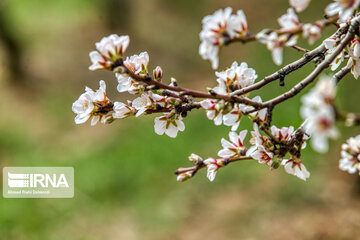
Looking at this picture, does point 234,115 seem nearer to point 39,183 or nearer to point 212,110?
point 212,110

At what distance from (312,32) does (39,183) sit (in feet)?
10.6

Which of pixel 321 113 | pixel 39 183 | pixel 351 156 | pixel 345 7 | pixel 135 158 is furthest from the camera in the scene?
pixel 135 158

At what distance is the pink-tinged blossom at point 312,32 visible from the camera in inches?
25.2

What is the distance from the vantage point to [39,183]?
3.47 meters

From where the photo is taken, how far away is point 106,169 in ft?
12.2

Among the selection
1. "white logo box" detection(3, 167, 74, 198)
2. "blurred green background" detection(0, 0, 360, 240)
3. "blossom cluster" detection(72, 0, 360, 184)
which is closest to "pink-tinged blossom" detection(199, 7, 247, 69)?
"blossom cluster" detection(72, 0, 360, 184)

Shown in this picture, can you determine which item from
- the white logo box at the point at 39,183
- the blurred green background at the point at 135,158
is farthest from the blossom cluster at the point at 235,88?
the white logo box at the point at 39,183

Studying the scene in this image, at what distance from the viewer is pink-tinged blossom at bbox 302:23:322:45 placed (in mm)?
640

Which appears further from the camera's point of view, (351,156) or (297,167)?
(297,167)

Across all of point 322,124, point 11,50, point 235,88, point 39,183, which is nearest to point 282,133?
point 235,88

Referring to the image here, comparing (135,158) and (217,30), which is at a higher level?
(135,158)

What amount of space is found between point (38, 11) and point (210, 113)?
746 centimetres

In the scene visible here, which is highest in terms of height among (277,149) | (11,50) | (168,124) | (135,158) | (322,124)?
(11,50)

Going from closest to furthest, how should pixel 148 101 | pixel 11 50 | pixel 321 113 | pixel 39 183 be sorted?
pixel 321 113 → pixel 148 101 → pixel 39 183 → pixel 11 50
